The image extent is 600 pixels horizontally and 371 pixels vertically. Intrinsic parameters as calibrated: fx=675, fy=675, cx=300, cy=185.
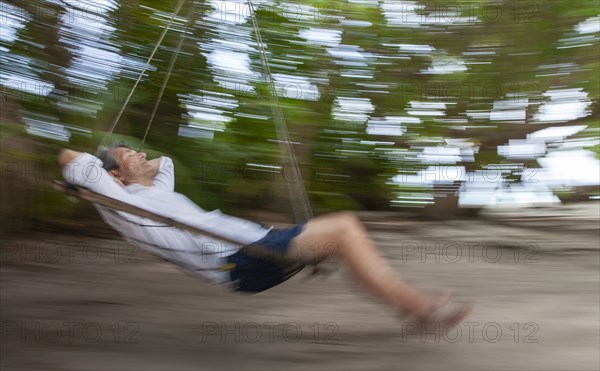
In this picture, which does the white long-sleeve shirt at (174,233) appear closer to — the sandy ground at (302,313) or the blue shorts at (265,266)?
the blue shorts at (265,266)

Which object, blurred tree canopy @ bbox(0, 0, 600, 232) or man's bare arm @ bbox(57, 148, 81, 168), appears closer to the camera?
man's bare arm @ bbox(57, 148, 81, 168)

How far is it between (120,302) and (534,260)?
197cm

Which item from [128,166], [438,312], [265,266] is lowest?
[438,312]

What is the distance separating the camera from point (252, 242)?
5.99 feet

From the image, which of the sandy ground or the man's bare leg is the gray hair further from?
the man's bare leg

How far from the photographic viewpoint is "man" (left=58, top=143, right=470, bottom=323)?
180cm

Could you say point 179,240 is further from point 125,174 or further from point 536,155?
point 536,155

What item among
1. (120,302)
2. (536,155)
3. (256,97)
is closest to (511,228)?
(536,155)

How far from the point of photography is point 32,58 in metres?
3.25

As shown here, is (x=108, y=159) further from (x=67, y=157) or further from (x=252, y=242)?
(x=252, y=242)

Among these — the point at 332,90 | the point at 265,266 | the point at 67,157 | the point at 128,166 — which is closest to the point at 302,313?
the point at 265,266

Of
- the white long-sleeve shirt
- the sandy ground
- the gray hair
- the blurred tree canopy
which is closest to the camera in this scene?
the white long-sleeve shirt

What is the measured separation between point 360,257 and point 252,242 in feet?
0.97

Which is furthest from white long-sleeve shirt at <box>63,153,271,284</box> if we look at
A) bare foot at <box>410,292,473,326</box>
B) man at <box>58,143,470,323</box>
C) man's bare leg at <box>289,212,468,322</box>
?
bare foot at <box>410,292,473,326</box>
